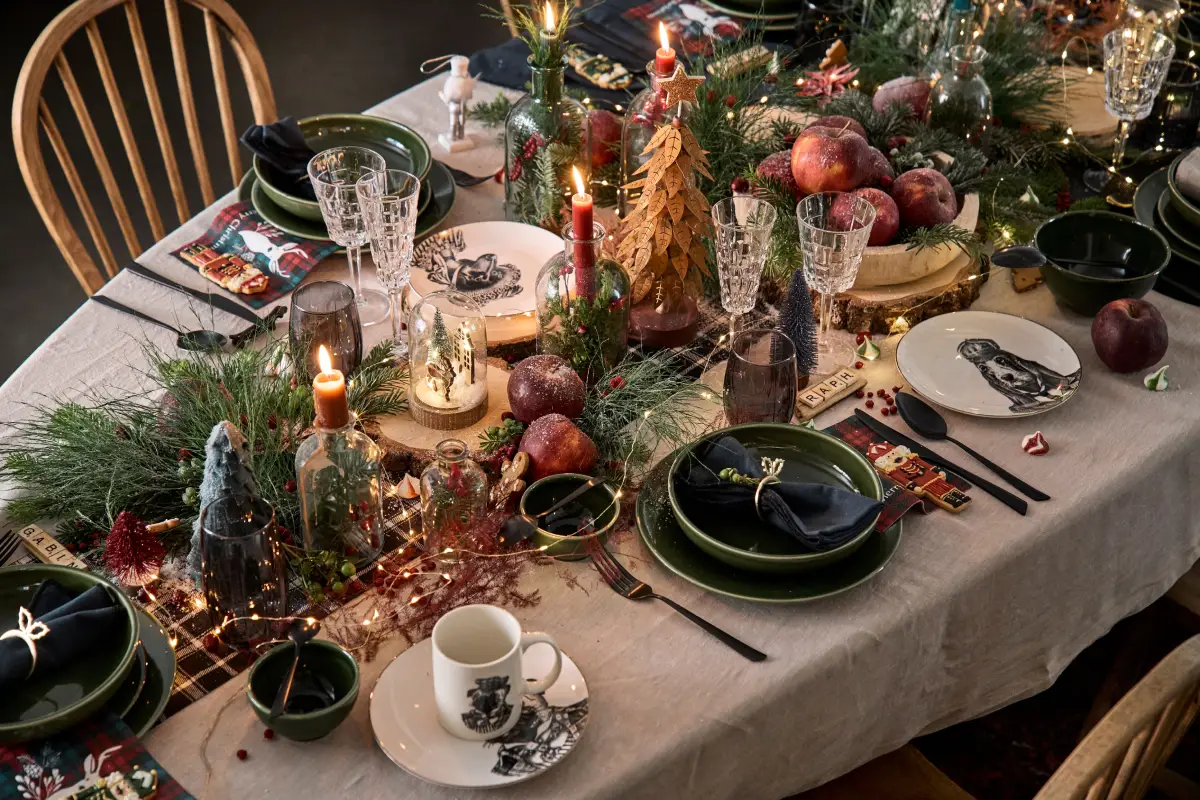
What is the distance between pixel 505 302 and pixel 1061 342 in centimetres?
71

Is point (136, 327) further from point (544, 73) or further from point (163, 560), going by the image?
point (544, 73)

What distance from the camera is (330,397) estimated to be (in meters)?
1.07

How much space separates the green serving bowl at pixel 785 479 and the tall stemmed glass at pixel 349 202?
52 centimetres

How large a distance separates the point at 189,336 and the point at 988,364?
0.98 metres

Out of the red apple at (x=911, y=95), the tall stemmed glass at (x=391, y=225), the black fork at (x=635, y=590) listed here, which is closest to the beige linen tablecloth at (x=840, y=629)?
the black fork at (x=635, y=590)

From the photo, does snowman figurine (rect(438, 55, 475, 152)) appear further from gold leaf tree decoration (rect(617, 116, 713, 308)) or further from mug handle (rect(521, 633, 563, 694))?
mug handle (rect(521, 633, 563, 694))

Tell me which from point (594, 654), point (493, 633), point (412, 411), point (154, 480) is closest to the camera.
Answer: point (493, 633)

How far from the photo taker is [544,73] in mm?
1567

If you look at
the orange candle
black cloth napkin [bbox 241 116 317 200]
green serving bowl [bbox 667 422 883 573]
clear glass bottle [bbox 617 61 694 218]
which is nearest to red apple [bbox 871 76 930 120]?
clear glass bottle [bbox 617 61 694 218]

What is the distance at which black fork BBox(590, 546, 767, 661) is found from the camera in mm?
1083

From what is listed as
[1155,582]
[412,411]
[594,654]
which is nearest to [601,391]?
[412,411]

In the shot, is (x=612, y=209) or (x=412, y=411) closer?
(x=412, y=411)

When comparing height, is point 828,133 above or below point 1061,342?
above

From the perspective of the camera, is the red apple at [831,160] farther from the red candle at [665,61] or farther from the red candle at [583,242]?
the red candle at [583,242]
